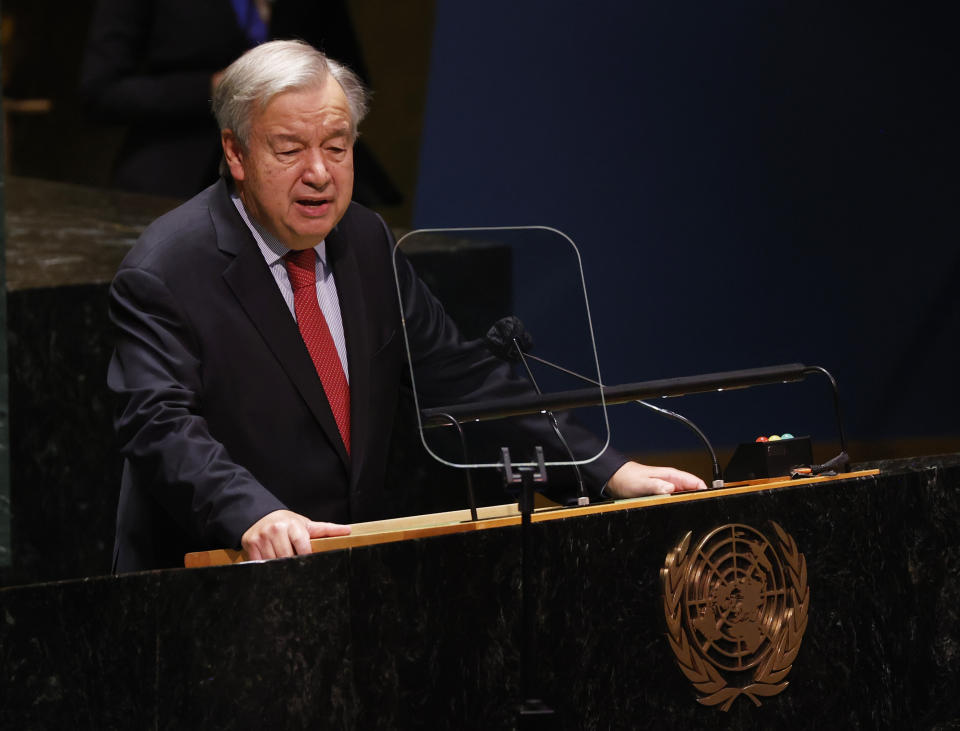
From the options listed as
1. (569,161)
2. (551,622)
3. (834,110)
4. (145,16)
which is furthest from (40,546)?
(834,110)

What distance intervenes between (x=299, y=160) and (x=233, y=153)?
13cm

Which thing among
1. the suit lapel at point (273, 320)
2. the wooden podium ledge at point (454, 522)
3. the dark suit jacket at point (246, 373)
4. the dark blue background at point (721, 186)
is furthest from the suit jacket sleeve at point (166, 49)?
the wooden podium ledge at point (454, 522)

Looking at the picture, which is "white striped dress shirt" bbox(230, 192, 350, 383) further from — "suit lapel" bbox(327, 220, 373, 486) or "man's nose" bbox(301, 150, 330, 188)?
"man's nose" bbox(301, 150, 330, 188)

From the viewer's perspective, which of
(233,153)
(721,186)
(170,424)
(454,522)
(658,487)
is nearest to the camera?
(454,522)

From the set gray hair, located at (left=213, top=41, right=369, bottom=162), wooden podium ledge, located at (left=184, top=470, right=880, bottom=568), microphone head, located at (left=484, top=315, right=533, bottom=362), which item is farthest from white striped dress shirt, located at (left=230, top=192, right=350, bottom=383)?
wooden podium ledge, located at (left=184, top=470, right=880, bottom=568)

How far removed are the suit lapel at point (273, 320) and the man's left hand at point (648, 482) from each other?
0.43 meters

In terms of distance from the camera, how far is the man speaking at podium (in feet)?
7.22

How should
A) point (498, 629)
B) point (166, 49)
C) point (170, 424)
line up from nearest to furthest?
1. point (498, 629)
2. point (170, 424)
3. point (166, 49)

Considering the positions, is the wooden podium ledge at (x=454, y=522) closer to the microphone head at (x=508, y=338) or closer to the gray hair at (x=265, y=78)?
the microphone head at (x=508, y=338)

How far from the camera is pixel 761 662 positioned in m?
1.98

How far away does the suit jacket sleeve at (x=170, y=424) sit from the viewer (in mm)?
1976

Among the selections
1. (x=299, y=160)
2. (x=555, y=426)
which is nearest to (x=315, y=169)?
(x=299, y=160)

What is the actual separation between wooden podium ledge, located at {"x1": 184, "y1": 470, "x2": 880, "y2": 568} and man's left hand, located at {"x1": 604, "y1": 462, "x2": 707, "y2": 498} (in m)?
0.10

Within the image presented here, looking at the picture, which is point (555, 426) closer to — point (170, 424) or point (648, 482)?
point (648, 482)
